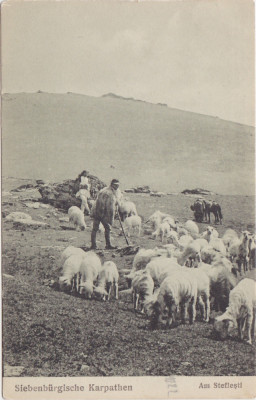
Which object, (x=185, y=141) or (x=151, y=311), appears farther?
(x=185, y=141)

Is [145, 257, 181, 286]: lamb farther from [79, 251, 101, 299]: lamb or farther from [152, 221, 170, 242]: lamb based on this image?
[79, 251, 101, 299]: lamb

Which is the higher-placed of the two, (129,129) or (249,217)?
(129,129)

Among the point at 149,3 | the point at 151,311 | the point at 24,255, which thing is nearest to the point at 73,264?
the point at 24,255

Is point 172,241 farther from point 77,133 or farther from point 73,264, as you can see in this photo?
point 77,133

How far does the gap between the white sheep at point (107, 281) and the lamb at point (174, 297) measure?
68 centimetres

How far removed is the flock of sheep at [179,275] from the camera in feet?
29.8

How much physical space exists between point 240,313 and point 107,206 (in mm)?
2592

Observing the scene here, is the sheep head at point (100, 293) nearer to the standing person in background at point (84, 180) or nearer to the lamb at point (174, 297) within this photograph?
the lamb at point (174, 297)

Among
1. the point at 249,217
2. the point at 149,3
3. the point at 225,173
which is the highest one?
the point at 149,3

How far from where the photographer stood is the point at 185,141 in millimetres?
9711

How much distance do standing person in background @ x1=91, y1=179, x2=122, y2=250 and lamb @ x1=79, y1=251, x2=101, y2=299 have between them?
0.43m

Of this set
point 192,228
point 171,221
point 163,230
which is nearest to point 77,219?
point 163,230

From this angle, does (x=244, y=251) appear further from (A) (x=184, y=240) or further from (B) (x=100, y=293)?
A: (B) (x=100, y=293)

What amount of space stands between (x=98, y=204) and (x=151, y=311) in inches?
72.5
